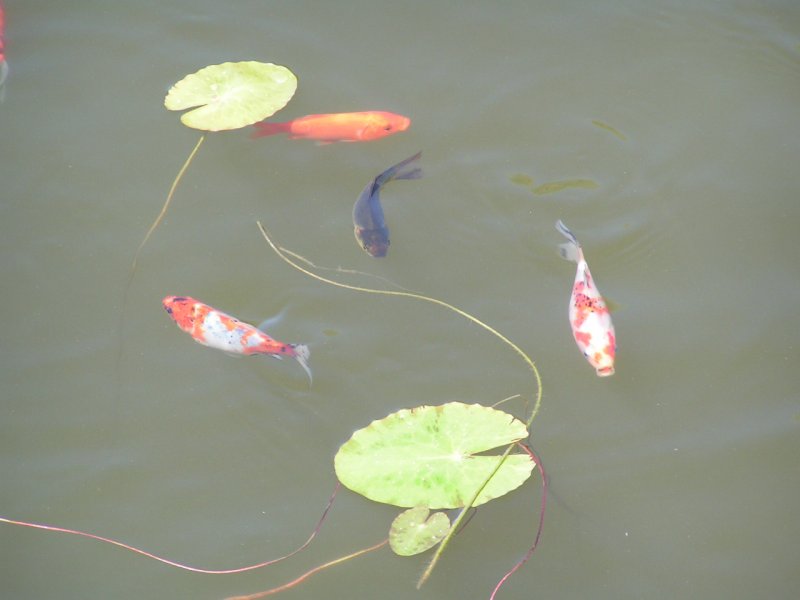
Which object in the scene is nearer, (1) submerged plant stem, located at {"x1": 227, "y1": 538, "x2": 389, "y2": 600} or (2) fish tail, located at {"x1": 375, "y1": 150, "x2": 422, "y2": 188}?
(1) submerged plant stem, located at {"x1": 227, "y1": 538, "x2": 389, "y2": 600}

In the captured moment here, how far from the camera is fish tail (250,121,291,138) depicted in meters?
3.95

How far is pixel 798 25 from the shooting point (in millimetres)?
4535

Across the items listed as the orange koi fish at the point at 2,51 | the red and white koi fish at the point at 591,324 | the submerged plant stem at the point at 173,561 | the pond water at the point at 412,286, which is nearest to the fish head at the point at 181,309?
the pond water at the point at 412,286

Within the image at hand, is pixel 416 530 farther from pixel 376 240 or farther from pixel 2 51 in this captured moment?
pixel 2 51

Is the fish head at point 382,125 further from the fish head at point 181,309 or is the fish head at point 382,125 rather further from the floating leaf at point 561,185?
the fish head at point 181,309

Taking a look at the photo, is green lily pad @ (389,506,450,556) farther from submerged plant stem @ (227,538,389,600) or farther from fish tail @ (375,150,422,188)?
fish tail @ (375,150,422,188)

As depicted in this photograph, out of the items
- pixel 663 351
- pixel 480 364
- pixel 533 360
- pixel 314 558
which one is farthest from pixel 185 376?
pixel 663 351

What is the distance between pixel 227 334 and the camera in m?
3.25

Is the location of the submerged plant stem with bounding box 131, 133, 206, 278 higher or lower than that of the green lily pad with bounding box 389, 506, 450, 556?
higher

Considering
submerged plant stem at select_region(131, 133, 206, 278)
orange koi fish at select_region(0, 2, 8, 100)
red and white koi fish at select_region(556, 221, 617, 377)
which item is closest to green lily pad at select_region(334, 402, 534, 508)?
red and white koi fish at select_region(556, 221, 617, 377)

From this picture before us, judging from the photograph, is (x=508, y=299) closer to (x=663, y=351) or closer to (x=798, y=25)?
(x=663, y=351)

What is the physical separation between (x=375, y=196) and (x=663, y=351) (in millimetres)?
1424

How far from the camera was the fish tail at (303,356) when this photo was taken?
3.30m

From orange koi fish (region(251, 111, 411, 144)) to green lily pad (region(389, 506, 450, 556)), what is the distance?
190cm
